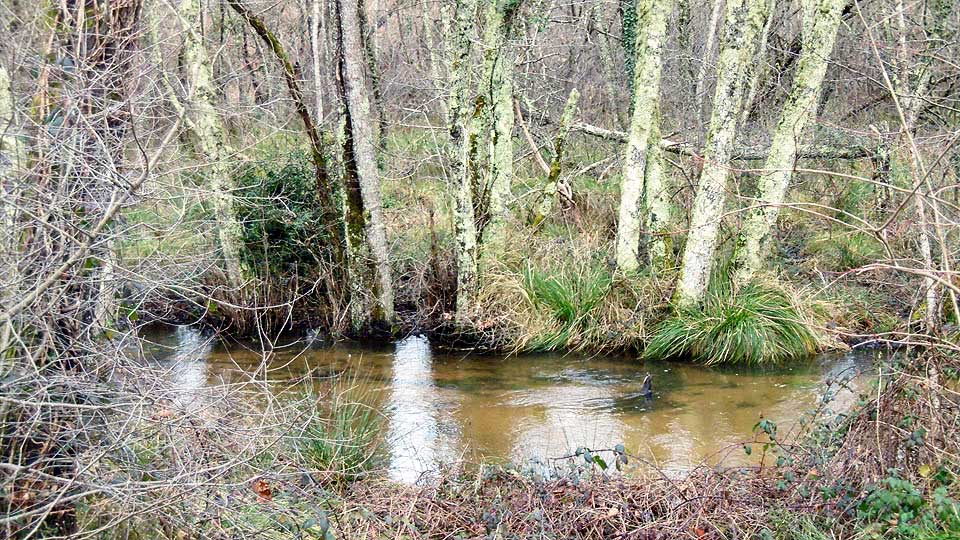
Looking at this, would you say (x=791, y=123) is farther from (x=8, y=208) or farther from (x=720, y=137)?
(x=8, y=208)

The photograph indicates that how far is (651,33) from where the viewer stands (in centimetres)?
1055

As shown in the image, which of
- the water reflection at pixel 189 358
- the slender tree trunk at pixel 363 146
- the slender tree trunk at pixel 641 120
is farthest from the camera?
the slender tree trunk at pixel 363 146

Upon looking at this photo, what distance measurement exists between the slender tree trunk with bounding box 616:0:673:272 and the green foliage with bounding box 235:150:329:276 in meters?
4.16

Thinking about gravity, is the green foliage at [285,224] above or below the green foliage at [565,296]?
above

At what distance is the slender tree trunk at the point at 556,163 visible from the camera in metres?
12.2

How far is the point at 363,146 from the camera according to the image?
1160 centimetres

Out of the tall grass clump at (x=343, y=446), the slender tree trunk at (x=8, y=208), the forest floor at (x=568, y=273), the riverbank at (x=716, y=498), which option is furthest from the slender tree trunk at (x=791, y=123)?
the slender tree trunk at (x=8, y=208)

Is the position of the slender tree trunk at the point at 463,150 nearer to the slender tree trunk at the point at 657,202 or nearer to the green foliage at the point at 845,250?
the slender tree trunk at the point at 657,202

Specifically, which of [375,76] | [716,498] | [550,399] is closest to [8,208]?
[716,498]

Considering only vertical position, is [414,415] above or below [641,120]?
below

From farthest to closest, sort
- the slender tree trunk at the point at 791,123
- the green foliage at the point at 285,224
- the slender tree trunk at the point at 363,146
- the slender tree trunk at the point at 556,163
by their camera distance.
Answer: the green foliage at the point at 285,224
the slender tree trunk at the point at 556,163
the slender tree trunk at the point at 363,146
the slender tree trunk at the point at 791,123

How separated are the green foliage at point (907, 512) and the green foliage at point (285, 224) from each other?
340 inches

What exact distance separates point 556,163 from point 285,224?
3771mm

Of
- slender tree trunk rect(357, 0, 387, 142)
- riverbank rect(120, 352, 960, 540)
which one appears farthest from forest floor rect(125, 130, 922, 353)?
riverbank rect(120, 352, 960, 540)
